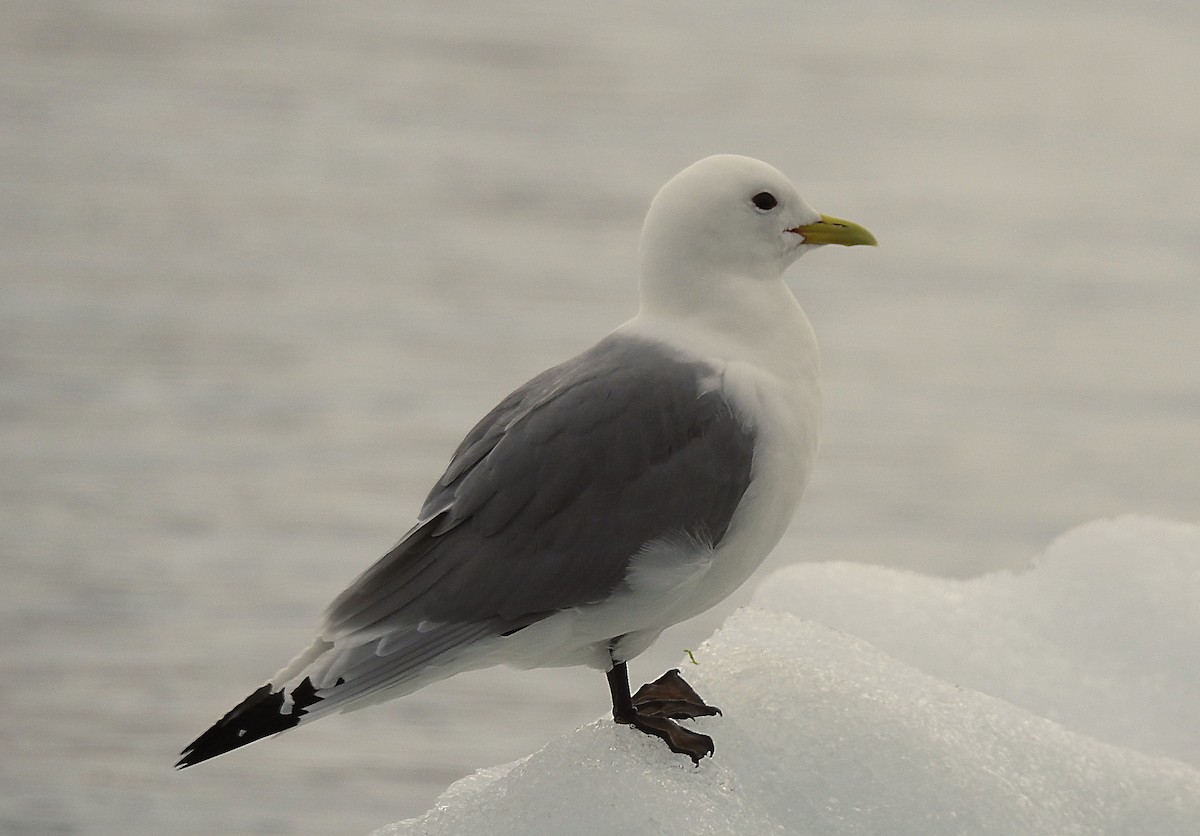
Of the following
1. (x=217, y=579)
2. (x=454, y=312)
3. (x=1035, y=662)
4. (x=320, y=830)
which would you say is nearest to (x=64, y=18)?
(x=454, y=312)

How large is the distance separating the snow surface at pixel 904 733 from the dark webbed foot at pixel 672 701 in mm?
47

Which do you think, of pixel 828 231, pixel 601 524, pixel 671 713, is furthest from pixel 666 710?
pixel 828 231

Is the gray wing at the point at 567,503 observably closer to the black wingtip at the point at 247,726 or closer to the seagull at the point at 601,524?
the seagull at the point at 601,524

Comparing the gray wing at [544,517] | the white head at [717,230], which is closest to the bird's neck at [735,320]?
the white head at [717,230]

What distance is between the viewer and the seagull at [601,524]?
A: 333 cm

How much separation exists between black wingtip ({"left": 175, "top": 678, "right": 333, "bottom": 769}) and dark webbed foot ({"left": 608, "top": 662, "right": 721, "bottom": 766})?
59 cm

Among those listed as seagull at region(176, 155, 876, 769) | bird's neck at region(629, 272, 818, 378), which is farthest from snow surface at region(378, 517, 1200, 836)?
bird's neck at region(629, 272, 818, 378)

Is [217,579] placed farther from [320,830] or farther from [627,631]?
[627,631]

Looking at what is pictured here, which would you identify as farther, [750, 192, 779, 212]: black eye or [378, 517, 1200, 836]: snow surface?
[750, 192, 779, 212]: black eye

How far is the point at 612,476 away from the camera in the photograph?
344 centimetres

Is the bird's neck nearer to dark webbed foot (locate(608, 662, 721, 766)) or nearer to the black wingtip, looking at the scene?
dark webbed foot (locate(608, 662, 721, 766))

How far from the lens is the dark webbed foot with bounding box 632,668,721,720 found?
348 cm

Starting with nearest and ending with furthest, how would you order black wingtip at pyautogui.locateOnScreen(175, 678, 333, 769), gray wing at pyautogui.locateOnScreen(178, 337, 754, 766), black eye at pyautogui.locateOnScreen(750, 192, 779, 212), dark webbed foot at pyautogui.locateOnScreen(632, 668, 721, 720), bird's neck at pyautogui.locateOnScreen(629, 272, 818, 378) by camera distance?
black wingtip at pyautogui.locateOnScreen(175, 678, 333, 769)
gray wing at pyautogui.locateOnScreen(178, 337, 754, 766)
dark webbed foot at pyautogui.locateOnScreen(632, 668, 721, 720)
bird's neck at pyautogui.locateOnScreen(629, 272, 818, 378)
black eye at pyautogui.locateOnScreen(750, 192, 779, 212)

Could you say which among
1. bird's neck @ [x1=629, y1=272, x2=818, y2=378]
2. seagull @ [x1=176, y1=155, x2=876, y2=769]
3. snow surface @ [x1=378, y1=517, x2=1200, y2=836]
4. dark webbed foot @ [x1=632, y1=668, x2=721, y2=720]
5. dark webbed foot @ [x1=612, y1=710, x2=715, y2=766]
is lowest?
snow surface @ [x1=378, y1=517, x2=1200, y2=836]
